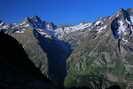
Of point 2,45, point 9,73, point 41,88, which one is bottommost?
point 41,88

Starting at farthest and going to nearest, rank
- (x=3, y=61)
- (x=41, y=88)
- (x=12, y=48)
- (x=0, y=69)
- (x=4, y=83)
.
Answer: (x=12, y=48)
(x=3, y=61)
(x=0, y=69)
(x=41, y=88)
(x=4, y=83)

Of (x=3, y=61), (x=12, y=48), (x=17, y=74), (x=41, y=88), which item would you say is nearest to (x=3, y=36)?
(x=12, y=48)

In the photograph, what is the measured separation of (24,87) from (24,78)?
10054 mm

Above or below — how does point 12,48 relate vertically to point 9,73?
above

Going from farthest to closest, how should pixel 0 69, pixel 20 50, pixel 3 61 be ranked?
pixel 20 50
pixel 3 61
pixel 0 69

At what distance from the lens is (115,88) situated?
10831cm

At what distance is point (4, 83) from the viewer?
200ft

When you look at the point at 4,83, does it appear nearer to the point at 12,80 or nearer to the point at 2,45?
the point at 12,80

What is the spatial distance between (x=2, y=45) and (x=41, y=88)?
44.1 metres

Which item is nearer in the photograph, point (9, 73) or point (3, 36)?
point (9, 73)

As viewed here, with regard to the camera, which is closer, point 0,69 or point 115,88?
point 0,69

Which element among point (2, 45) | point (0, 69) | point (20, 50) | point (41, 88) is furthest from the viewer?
point (20, 50)

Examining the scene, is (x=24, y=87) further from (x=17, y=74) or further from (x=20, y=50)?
(x=20, y=50)

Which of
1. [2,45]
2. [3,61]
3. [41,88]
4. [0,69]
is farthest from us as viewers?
[2,45]
